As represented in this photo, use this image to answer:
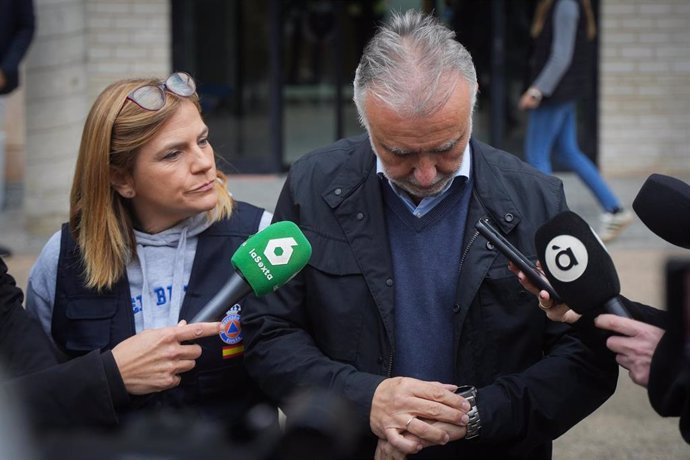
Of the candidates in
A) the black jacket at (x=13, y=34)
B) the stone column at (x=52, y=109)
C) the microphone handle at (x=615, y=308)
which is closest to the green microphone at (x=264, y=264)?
the microphone handle at (x=615, y=308)

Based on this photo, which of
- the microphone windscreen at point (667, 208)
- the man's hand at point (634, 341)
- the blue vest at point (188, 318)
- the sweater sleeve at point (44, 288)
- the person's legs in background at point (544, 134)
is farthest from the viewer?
the person's legs in background at point (544, 134)

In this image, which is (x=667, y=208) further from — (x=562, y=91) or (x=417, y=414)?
(x=562, y=91)

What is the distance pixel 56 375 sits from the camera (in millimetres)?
2955

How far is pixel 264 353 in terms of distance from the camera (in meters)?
3.07

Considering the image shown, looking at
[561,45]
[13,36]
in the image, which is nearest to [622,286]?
[561,45]

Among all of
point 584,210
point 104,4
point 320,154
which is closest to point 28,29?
point 104,4

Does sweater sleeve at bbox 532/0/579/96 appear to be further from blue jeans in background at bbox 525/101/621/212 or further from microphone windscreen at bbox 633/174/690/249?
microphone windscreen at bbox 633/174/690/249

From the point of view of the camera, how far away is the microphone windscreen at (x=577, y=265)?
8.59 ft

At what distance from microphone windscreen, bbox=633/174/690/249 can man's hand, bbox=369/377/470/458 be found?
0.61 m

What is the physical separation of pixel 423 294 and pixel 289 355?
1.21 ft

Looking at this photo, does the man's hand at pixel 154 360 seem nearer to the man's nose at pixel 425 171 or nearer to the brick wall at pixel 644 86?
the man's nose at pixel 425 171

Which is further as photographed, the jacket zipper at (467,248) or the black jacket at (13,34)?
the black jacket at (13,34)

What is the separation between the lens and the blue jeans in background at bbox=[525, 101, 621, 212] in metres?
8.22

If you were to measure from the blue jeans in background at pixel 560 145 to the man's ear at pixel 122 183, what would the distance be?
5225mm
